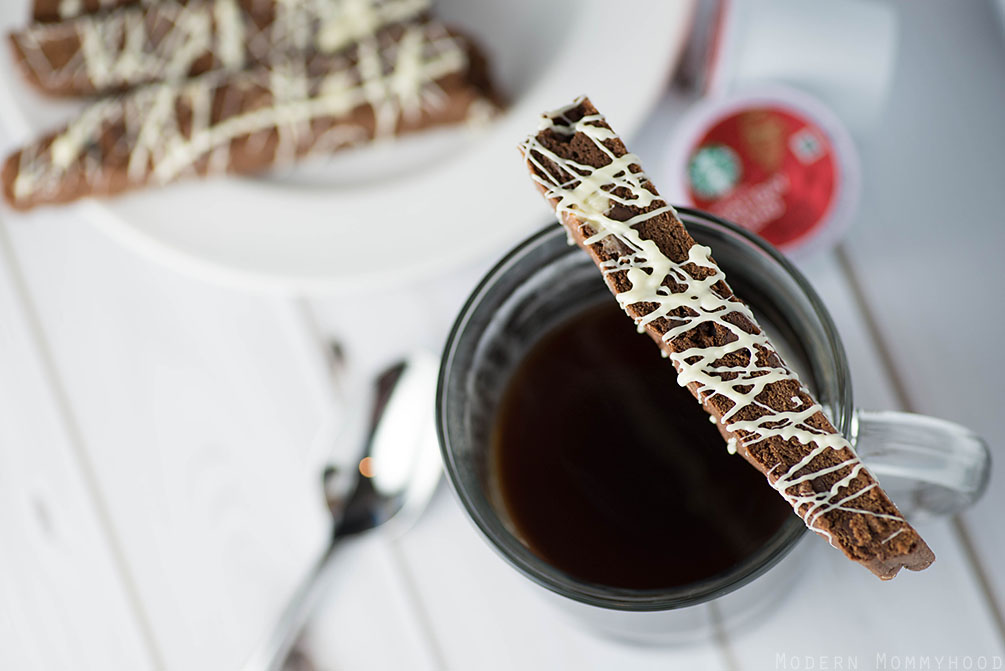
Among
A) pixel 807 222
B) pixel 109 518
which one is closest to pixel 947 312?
pixel 807 222

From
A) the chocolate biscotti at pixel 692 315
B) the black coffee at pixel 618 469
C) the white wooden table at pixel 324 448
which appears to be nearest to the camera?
the chocolate biscotti at pixel 692 315

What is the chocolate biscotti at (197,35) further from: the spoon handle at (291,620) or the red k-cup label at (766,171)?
the spoon handle at (291,620)

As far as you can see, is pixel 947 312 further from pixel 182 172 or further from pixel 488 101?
pixel 182 172

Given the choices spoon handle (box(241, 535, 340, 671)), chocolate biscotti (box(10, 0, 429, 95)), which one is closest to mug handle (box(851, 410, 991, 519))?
spoon handle (box(241, 535, 340, 671))

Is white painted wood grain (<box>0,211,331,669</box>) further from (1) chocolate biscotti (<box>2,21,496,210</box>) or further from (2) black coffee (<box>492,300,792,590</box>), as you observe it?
(2) black coffee (<box>492,300,792,590</box>)

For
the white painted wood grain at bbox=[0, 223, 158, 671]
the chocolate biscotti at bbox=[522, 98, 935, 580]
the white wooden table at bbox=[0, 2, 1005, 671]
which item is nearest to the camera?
the chocolate biscotti at bbox=[522, 98, 935, 580]

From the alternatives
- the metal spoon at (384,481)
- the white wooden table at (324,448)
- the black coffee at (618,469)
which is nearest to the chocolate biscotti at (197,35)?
the white wooden table at (324,448)
